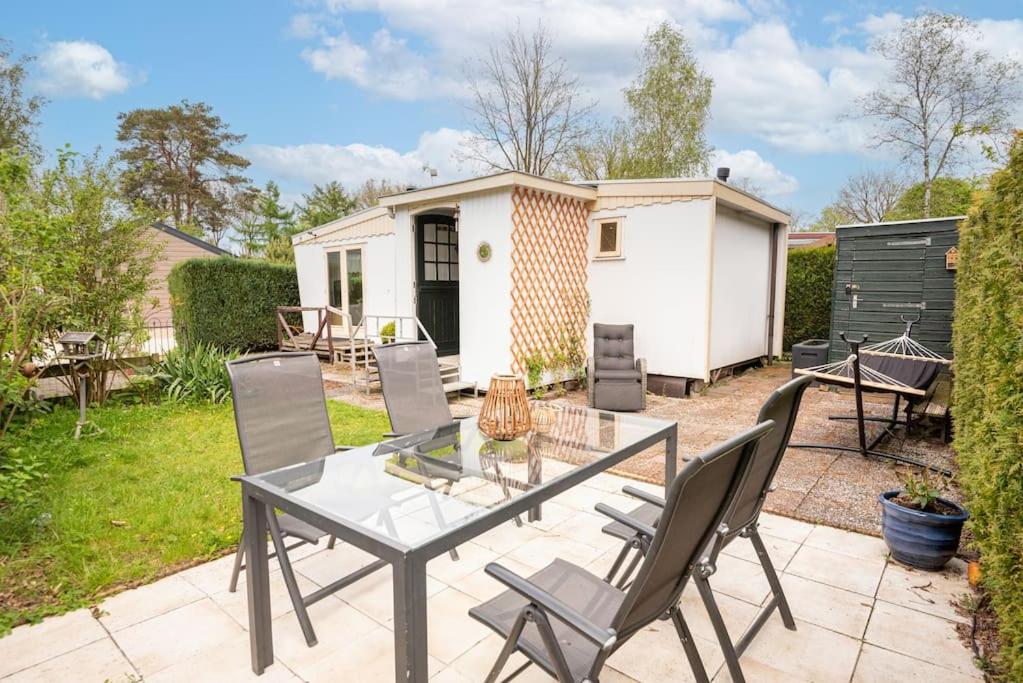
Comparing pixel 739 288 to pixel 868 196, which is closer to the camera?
pixel 739 288

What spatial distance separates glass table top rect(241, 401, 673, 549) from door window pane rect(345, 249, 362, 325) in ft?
23.1

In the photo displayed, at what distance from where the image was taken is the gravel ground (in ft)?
10.9

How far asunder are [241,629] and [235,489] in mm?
1611

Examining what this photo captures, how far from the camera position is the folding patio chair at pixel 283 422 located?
2.23 m

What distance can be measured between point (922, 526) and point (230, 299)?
36.0 ft

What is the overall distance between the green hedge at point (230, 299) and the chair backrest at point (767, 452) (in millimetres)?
9464

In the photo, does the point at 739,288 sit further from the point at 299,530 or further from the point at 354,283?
the point at 299,530

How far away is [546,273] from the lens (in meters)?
6.59

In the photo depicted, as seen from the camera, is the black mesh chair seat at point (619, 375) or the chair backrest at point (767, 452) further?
the black mesh chair seat at point (619, 375)

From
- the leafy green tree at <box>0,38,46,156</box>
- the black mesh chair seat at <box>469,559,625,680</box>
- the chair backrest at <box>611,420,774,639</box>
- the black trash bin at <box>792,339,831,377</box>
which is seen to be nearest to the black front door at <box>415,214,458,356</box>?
the black trash bin at <box>792,339,831,377</box>

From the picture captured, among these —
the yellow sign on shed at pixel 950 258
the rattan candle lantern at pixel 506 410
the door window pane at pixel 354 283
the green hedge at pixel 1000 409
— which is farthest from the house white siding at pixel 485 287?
the yellow sign on shed at pixel 950 258

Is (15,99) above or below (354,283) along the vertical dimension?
above

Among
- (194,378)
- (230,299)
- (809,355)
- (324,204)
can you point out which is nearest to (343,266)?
(230,299)

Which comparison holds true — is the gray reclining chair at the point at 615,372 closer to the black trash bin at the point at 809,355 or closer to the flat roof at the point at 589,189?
the flat roof at the point at 589,189
